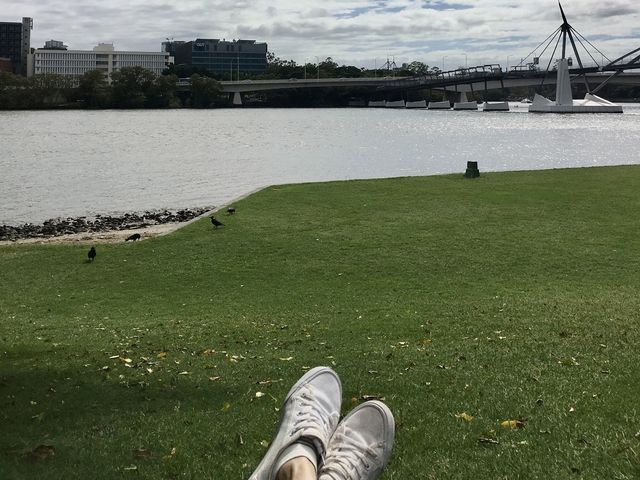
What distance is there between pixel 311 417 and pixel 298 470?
631 millimetres

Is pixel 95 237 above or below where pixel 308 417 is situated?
below

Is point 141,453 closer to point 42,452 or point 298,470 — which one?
point 42,452

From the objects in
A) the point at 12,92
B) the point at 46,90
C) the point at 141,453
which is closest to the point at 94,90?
the point at 46,90

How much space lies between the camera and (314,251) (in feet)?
43.9

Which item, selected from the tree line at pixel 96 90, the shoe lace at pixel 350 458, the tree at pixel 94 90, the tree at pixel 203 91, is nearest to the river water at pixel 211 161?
the shoe lace at pixel 350 458

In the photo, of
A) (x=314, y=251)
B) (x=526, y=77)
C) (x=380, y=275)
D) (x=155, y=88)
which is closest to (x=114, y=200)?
(x=314, y=251)

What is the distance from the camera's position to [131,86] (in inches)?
5266

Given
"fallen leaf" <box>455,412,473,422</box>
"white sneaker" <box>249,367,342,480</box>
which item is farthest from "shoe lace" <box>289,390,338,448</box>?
"fallen leaf" <box>455,412,473,422</box>

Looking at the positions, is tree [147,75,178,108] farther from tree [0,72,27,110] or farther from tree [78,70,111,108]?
tree [0,72,27,110]

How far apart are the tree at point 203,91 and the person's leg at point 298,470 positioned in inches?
5764

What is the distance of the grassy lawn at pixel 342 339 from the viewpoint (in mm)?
4387

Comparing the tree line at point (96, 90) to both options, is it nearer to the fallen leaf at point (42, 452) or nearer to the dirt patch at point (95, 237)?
the dirt patch at point (95, 237)

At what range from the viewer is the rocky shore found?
20656 millimetres

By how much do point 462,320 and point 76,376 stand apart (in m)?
4.47
